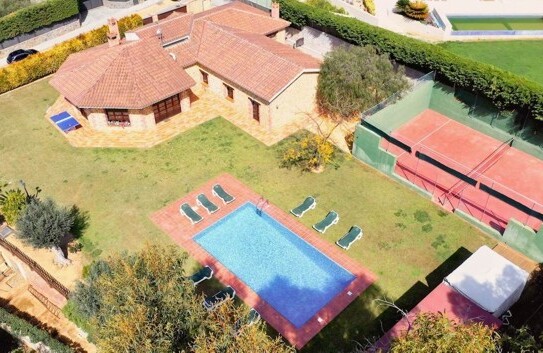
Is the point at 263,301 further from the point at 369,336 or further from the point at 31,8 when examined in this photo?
the point at 31,8

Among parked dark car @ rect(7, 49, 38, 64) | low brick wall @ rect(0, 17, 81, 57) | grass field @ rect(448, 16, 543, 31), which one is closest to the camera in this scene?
parked dark car @ rect(7, 49, 38, 64)

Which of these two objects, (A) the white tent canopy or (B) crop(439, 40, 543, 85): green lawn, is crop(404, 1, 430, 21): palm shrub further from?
(A) the white tent canopy

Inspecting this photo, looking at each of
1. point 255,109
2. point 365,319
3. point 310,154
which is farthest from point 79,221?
point 365,319

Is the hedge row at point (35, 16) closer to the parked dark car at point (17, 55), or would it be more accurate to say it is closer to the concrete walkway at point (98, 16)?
the concrete walkway at point (98, 16)

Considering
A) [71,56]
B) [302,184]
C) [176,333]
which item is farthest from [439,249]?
[71,56]

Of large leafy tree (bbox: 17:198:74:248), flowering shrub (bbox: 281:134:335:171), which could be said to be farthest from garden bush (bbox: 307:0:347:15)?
large leafy tree (bbox: 17:198:74:248)

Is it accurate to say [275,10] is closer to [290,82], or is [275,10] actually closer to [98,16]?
[290,82]
